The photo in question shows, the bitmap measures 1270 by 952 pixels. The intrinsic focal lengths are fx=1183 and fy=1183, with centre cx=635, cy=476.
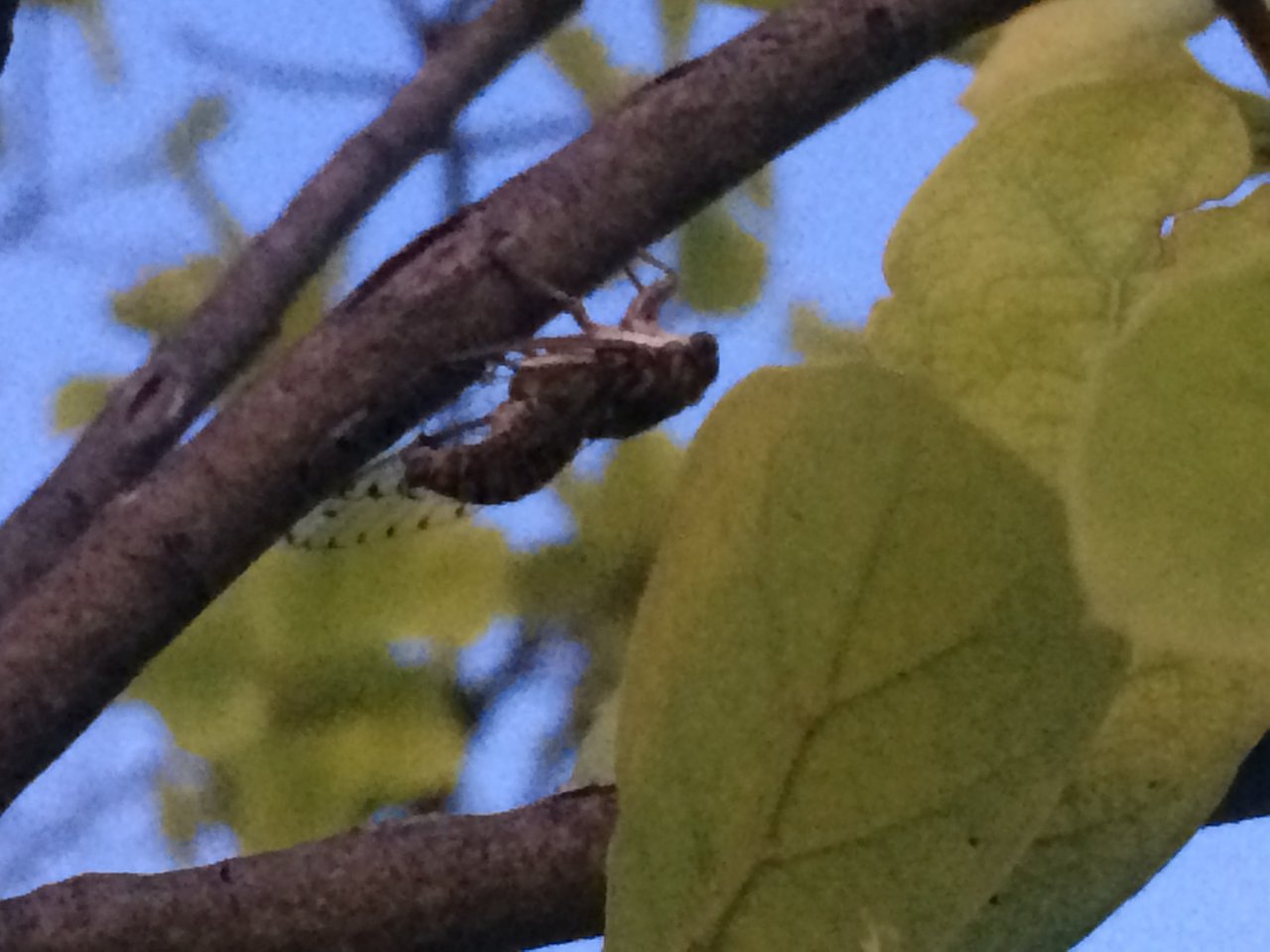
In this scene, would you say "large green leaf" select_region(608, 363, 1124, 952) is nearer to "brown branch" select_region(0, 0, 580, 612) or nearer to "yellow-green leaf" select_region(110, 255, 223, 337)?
"brown branch" select_region(0, 0, 580, 612)

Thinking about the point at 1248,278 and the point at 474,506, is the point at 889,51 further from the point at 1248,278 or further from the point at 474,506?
the point at 474,506

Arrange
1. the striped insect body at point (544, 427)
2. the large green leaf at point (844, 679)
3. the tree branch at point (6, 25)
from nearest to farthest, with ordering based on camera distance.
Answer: the large green leaf at point (844, 679)
the tree branch at point (6, 25)
the striped insect body at point (544, 427)

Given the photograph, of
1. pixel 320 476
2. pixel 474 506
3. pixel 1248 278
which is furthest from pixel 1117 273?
pixel 474 506

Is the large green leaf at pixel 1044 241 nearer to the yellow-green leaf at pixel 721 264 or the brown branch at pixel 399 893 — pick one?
the brown branch at pixel 399 893

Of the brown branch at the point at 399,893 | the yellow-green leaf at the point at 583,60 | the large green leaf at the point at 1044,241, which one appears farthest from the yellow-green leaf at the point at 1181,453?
the yellow-green leaf at the point at 583,60

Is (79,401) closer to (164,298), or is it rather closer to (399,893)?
(164,298)

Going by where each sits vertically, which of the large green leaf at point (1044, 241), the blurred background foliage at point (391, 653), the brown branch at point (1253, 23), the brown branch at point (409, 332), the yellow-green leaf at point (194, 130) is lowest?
the large green leaf at point (1044, 241)
